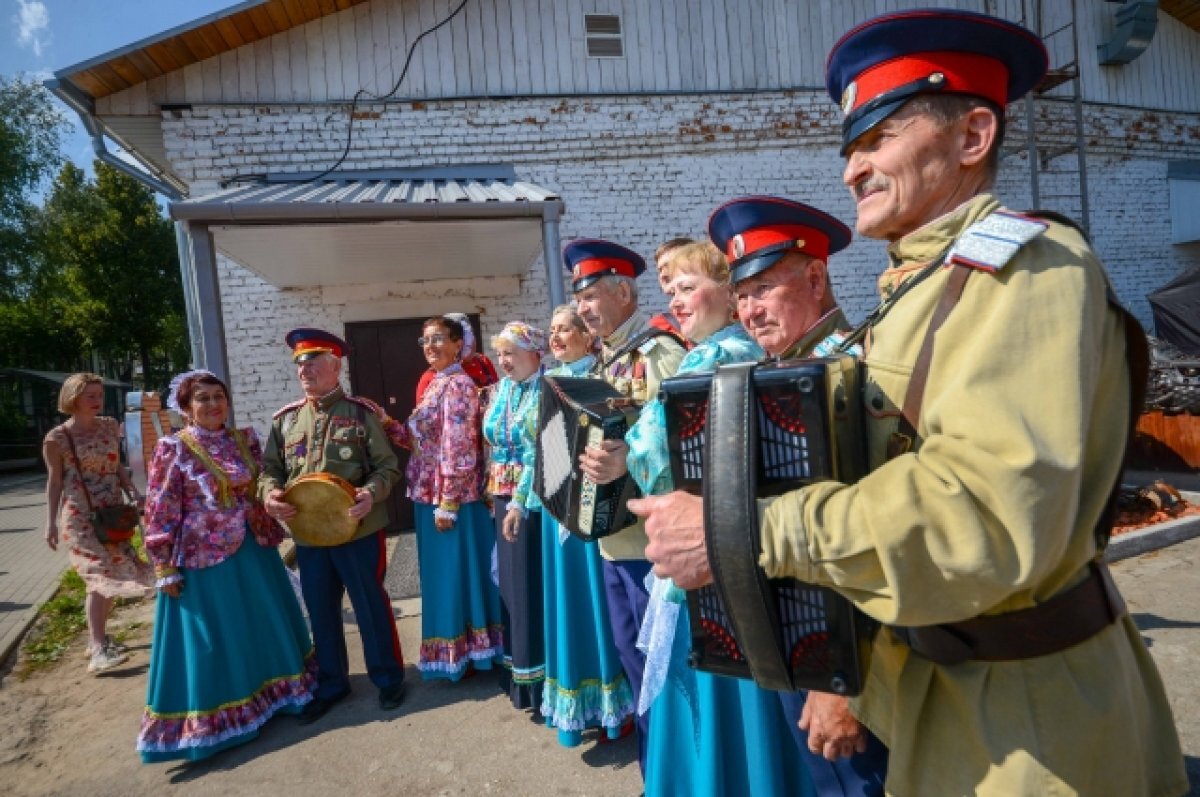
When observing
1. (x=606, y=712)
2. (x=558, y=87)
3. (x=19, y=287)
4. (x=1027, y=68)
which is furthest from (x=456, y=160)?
(x=19, y=287)

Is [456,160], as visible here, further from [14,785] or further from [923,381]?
[923,381]

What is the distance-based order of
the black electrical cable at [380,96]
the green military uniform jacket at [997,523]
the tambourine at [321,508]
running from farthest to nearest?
the black electrical cable at [380,96] → the tambourine at [321,508] → the green military uniform jacket at [997,523]

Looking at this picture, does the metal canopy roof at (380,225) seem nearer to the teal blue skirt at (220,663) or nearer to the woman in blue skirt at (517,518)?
the woman in blue skirt at (517,518)

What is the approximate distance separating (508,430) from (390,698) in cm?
172

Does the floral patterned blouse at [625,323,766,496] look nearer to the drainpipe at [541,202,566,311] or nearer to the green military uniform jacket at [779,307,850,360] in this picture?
the green military uniform jacket at [779,307,850,360]

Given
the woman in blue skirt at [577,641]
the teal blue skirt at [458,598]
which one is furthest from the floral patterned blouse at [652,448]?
the teal blue skirt at [458,598]

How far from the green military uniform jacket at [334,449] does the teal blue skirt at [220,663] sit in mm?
464

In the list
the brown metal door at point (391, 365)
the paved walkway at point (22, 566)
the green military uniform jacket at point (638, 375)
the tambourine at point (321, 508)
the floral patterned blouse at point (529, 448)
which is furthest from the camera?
the brown metal door at point (391, 365)

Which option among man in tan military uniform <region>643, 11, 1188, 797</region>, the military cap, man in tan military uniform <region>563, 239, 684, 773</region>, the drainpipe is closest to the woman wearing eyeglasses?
the military cap

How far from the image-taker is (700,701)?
7.11 ft

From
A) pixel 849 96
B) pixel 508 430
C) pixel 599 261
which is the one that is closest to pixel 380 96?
pixel 508 430

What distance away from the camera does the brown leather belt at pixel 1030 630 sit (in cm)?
110

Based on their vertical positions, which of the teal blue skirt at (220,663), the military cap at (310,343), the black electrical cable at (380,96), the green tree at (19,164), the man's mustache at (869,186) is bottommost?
the teal blue skirt at (220,663)

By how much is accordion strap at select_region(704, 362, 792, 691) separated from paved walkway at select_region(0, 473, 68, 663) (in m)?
6.61
